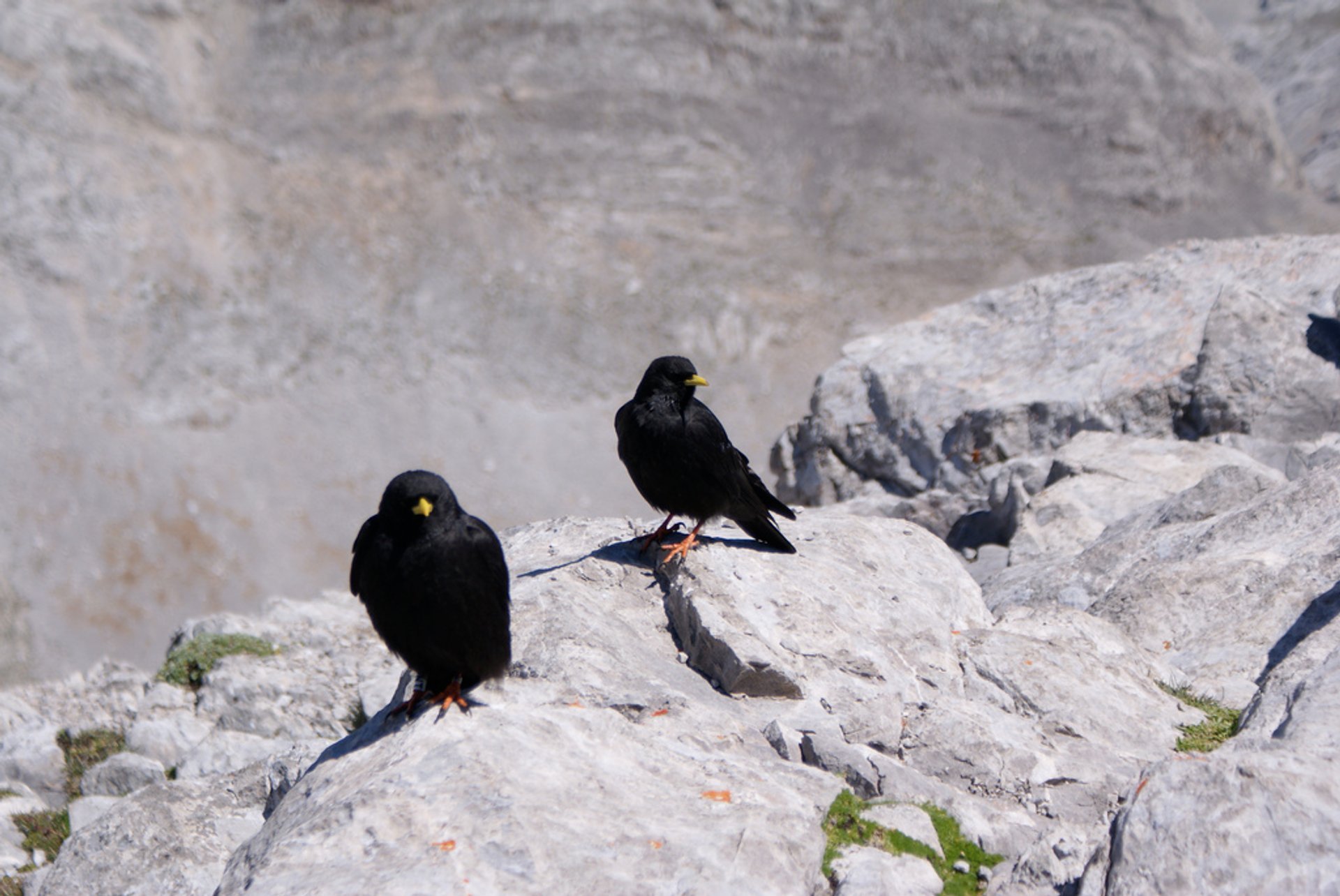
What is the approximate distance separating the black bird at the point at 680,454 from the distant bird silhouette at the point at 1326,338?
9203 mm

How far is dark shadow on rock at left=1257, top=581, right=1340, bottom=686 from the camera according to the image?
741cm

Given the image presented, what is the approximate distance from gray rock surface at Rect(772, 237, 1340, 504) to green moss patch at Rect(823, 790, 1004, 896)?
30.5 feet

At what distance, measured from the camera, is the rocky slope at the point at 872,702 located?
15.3ft

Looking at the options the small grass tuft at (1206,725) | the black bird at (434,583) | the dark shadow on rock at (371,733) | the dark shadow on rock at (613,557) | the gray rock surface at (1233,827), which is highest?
the black bird at (434,583)

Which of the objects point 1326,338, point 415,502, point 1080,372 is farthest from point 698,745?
point 1326,338

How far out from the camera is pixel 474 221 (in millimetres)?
42281

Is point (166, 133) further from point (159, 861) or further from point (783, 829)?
point (783, 829)

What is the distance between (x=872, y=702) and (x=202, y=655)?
29.8 ft

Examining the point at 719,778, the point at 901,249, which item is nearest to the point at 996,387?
the point at 719,778

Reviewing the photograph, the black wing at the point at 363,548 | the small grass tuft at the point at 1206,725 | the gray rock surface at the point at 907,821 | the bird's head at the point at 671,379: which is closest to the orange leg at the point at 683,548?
the bird's head at the point at 671,379

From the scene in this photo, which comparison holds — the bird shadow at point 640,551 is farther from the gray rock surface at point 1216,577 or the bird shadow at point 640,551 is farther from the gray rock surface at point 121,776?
the gray rock surface at point 121,776

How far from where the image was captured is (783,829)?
505cm

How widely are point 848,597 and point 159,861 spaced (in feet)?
17.3

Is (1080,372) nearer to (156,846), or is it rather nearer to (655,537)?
(655,537)
